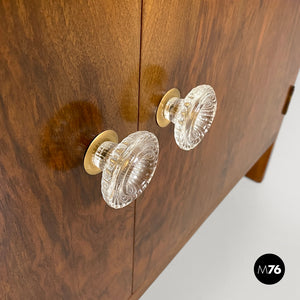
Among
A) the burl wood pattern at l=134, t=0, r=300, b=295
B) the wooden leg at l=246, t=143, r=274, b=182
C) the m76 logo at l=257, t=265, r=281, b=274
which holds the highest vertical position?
the burl wood pattern at l=134, t=0, r=300, b=295

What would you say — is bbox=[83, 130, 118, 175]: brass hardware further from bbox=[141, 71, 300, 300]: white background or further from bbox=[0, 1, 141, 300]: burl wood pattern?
bbox=[141, 71, 300, 300]: white background

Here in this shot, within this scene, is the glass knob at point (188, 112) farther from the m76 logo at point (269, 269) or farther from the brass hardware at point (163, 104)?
the m76 logo at point (269, 269)

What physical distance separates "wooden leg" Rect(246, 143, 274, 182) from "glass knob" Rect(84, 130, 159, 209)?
0.79 meters

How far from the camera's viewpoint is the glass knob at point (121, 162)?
26 cm

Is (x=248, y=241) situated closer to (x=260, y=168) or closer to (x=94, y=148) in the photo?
(x=260, y=168)

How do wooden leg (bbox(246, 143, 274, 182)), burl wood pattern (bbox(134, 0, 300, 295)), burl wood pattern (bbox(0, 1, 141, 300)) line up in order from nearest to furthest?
burl wood pattern (bbox(0, 1, 141, 300)) < burl wood pattern (bbox(134, 0, 300, 295)) < wooden leg (bbox(246, 143, 274, 182))

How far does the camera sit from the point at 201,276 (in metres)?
0.82

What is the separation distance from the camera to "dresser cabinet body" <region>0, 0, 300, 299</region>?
0.20 m

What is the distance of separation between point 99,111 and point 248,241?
741 millimetres

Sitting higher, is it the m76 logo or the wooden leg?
the wooden leg

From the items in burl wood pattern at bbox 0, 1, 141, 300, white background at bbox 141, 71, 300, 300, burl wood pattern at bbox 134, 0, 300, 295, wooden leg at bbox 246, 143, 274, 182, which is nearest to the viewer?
burl wood pattern at bbox 0, 1, 141, 300

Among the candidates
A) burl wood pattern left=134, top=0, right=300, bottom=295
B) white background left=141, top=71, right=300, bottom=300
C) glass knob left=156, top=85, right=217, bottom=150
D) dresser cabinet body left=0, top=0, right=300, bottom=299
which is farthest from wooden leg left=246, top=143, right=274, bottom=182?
glass knob left=156, top=85, right=217, bottom=150

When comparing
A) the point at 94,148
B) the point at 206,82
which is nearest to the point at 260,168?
the point at 206,82

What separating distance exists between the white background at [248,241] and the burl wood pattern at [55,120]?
0.52 m
